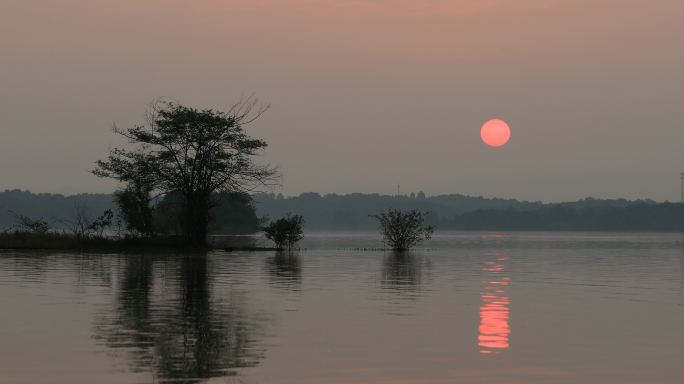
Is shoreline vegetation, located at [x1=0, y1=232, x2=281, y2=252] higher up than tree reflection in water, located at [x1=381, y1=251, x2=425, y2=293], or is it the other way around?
shoreline vegetation, located at [x1=0, y1=232, x2=281, y2=252]

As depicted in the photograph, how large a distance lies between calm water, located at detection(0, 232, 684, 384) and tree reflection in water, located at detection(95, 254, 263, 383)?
3cm

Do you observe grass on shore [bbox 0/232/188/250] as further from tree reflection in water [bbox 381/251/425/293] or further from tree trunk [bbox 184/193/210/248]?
tree reflection in water [bbox 381/251/425/293]

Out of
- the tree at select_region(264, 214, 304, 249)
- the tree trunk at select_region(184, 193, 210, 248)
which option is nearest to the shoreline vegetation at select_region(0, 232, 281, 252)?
→ the tree trunk at select_region(184, 193, 210, 248)

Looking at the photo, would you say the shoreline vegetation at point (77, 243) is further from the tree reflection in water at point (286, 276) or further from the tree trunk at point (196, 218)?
the tree reflection in water at point (286, 276)

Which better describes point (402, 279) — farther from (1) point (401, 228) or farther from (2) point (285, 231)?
(1) point (401, 228)

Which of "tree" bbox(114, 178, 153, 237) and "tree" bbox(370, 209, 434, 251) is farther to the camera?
"tree" bbox(370, 209, 434, 251)

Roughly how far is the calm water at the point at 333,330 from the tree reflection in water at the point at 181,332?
33 mm

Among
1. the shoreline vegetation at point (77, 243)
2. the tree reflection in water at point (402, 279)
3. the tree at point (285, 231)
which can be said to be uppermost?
the tree at point (285, 231)

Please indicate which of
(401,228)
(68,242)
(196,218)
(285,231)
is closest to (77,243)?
(68,242)

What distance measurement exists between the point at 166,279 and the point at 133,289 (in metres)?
5.74

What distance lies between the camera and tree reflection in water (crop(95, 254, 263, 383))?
1498 centimetres

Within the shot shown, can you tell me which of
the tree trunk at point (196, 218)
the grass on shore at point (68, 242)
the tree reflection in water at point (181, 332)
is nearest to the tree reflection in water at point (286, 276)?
the tree reflection in water at point (181, 332)

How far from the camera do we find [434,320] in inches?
875

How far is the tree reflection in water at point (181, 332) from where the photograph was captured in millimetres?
14984
